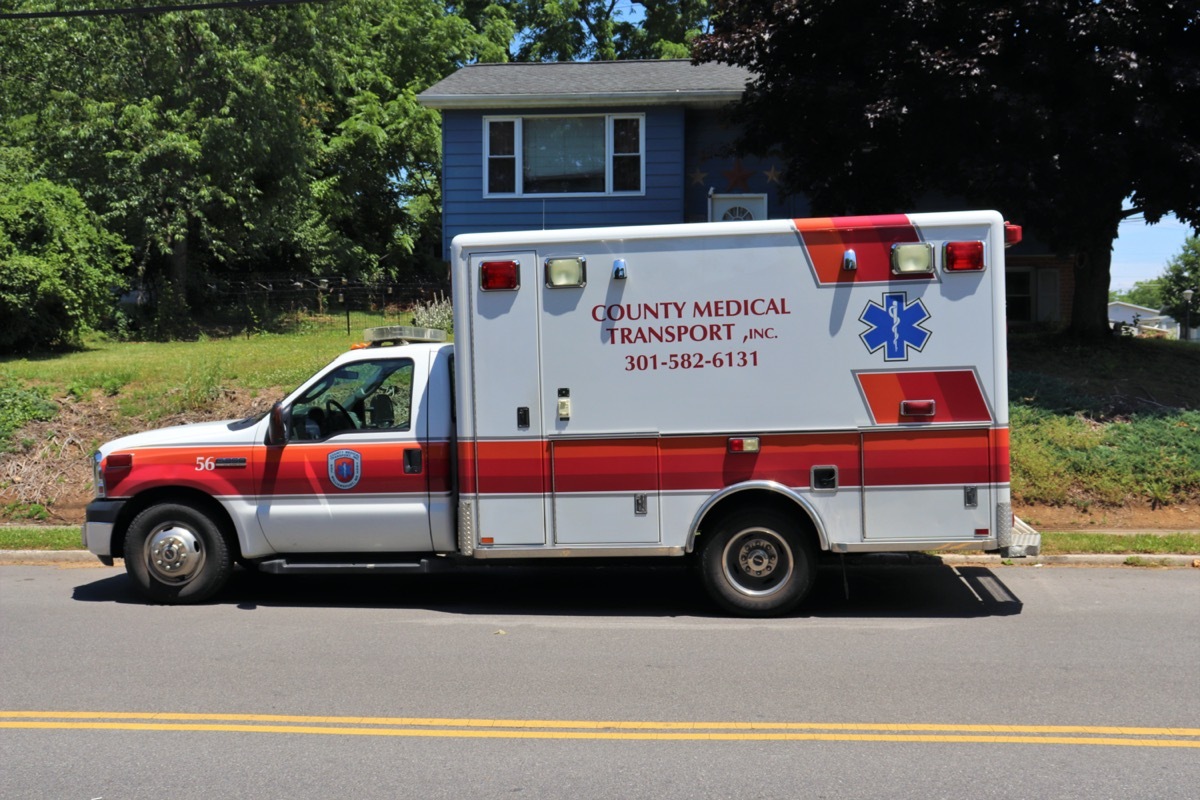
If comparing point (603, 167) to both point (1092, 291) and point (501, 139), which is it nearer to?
point (501, 139)

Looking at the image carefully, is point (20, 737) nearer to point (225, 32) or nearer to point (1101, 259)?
point (1101, 259)

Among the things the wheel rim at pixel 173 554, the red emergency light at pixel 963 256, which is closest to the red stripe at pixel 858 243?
the red emergency light at pixel 963 256

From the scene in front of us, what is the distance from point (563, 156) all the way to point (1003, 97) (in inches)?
382

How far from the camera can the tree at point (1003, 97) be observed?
1308 cm

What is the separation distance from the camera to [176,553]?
328 inches

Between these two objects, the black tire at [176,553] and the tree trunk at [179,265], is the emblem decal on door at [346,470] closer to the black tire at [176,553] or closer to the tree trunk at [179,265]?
the black tire at [176,553]

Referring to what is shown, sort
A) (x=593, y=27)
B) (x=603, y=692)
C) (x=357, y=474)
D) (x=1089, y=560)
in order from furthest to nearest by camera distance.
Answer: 1. (x=593, y=27)
2. (x=1089, y=560)
3. (x=357, y=474)
4. (x=603, y=692)

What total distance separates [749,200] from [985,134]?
7.13m

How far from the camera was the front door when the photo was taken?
320 inches

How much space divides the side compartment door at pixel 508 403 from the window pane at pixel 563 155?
13.5 metres

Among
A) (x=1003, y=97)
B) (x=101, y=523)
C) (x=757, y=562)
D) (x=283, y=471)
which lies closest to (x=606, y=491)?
(x=757, y=562)

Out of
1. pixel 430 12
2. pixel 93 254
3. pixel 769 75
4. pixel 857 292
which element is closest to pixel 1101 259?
pixel 769 75

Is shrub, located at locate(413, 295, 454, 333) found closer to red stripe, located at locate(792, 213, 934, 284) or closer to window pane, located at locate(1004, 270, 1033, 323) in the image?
window pane, located at locate(1004, 270, 1033, 323)

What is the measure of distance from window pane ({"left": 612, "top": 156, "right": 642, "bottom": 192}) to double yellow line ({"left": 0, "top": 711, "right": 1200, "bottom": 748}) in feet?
53.5
